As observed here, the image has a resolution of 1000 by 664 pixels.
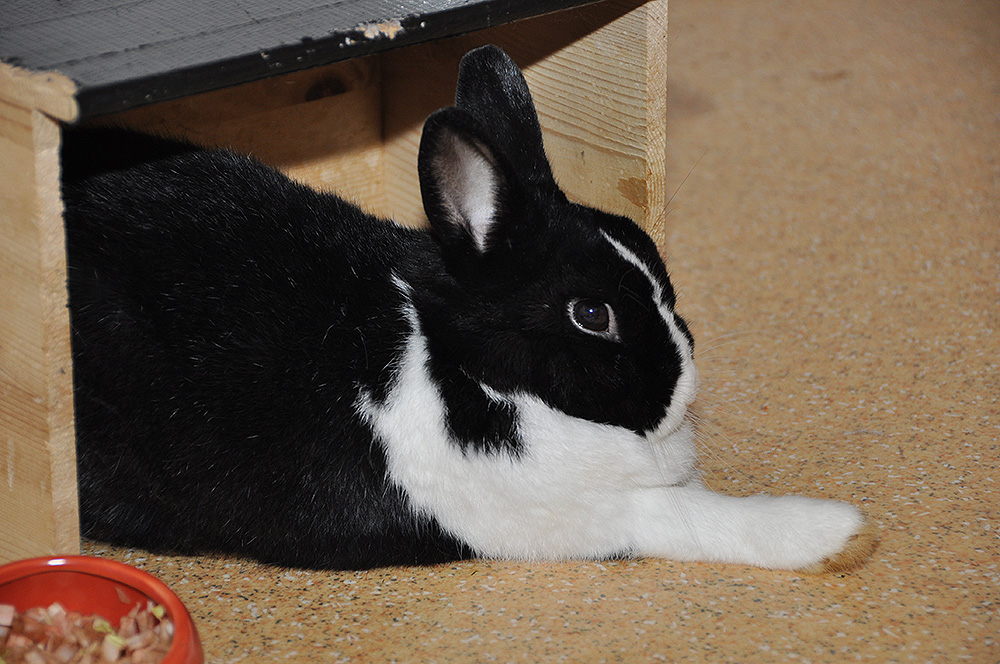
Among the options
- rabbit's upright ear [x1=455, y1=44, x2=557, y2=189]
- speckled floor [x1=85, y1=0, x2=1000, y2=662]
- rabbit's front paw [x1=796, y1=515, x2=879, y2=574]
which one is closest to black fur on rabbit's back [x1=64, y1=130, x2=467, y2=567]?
speckled floor [x1=85, y1=0, x2=1000, y2=662]

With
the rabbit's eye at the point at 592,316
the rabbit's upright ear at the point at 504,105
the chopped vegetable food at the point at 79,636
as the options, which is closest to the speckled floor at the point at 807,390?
the chopped vegetable food at the point at 79,636

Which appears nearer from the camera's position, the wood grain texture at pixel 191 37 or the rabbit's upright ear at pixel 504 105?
the wood grain texture at pixel 191 37

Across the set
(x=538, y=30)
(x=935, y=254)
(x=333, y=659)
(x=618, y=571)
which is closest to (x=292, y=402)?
(x=333, y=659)

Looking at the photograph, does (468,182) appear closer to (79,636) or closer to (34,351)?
(34,351)

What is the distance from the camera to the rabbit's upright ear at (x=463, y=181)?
1655mm

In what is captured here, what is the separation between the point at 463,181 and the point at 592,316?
0.27 meters

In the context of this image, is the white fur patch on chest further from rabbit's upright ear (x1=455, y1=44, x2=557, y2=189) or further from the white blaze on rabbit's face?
rabbit's upright ear (x1=455, y1=44, x2=557, y2=189)

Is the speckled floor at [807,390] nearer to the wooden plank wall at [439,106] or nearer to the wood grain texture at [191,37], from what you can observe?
the wooden plank wall at [439,106]

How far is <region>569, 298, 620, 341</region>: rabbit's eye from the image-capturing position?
173 centimetres

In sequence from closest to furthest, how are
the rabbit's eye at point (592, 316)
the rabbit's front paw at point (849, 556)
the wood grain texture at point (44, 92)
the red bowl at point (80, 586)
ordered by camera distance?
the wood grain texture at point (44, 92)
the red bowl at point (80, 586)
the rabbit's eye at point (592, 316)
the rabbit's front paw at point (849, 556)

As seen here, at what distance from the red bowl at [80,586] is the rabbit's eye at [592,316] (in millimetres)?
681

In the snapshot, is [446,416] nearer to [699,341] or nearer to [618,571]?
[618,571]

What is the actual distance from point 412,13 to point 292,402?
2.07 feet

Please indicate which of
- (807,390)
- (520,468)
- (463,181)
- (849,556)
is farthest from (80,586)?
(807,390)
